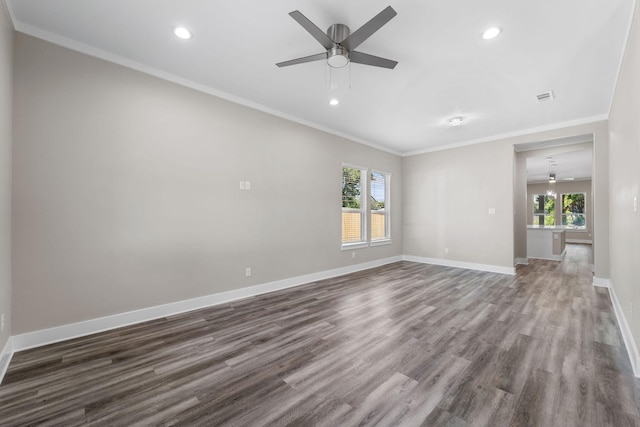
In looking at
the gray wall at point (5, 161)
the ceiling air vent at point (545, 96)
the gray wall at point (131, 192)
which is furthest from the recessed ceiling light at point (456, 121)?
the gray wall at point (5, 161)

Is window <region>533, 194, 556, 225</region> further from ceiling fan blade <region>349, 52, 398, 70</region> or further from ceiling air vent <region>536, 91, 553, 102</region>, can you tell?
ceiling fan blade <region>349, 52, 398, 70</region>

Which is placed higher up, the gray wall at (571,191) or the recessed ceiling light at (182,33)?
the recessed ceiling light at (182,33)

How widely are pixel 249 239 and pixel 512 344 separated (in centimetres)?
330

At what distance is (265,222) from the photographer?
415cm

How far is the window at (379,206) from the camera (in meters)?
6.39

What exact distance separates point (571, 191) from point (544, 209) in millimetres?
1241

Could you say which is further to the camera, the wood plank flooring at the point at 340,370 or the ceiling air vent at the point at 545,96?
the ceiling air vent at the point at 545,96

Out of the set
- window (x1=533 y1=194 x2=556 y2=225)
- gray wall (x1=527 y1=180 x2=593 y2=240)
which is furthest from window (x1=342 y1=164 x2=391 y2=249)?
window (x1=533 y1=194 x2=556 y2=225)

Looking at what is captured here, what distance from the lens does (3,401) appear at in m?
1.74

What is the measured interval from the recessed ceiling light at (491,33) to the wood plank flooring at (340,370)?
287 cm

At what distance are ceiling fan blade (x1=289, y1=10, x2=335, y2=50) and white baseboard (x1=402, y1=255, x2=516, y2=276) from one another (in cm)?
550

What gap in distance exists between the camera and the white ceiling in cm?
221

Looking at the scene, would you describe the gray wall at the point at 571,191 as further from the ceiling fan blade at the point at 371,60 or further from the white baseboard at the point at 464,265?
the ceiling fan blade at the point at 371,60

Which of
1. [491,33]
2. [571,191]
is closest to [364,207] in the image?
[491,33]
